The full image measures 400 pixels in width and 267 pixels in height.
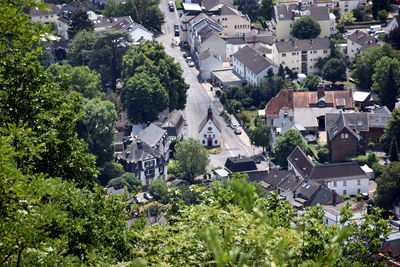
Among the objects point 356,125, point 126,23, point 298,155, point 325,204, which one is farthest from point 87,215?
point 126,23

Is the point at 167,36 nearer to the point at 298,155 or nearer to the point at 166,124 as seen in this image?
the point at 166,124

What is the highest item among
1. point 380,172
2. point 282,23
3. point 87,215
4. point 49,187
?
point 49,187

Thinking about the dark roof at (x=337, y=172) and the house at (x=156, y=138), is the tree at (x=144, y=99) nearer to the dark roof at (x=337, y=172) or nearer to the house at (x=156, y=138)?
the house at (x=156, y=138)

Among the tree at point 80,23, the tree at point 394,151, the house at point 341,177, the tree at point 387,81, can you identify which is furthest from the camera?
the tree at point 80,23

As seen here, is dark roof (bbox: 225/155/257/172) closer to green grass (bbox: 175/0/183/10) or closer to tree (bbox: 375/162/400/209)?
tree (bbox: 375/162/400/209)

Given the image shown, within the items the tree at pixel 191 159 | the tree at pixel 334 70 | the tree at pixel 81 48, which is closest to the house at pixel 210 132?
the tree at pixel 191 159

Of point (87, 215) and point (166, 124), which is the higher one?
point (87, 215)
